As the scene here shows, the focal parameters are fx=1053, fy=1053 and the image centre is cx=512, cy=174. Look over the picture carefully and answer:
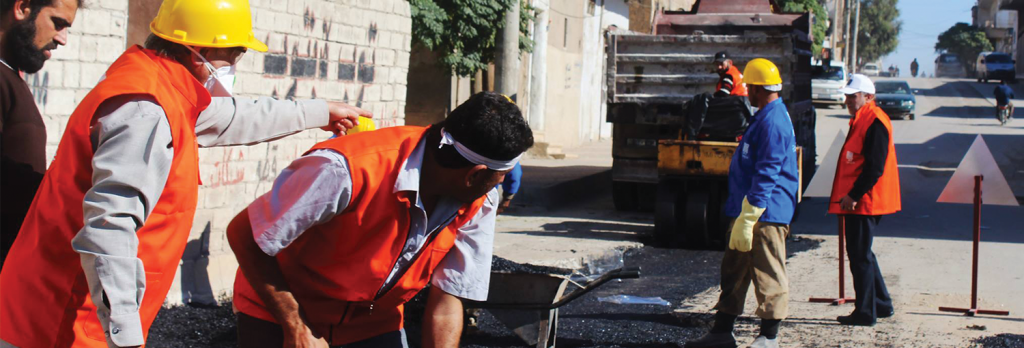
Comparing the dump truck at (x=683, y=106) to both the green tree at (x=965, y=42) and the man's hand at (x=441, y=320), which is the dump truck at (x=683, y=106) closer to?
the man's hand at (x=441, y=320)

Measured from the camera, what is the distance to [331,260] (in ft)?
8.80

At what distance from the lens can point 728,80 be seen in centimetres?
1041

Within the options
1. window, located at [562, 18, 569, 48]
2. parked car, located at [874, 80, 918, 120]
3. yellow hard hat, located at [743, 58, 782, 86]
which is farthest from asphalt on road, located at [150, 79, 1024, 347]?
parked car, located at [874, 80, 918, 120]

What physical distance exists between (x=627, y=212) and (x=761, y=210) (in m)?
6.98

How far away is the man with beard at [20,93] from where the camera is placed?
2.88 meters

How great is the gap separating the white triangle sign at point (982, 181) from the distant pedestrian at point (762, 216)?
191 centimetres

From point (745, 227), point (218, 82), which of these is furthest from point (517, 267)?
point (218, 82)

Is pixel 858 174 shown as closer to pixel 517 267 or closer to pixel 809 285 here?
pixel 809 285

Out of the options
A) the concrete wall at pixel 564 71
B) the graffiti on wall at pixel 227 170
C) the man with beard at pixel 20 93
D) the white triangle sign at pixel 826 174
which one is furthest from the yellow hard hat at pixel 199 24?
the concrete wall at pixel 564 71

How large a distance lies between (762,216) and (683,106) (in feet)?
18.5

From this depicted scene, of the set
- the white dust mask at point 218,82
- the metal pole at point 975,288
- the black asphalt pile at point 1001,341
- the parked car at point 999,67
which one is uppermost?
the parked car at point 999,67

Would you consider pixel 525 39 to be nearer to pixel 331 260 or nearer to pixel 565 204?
pixel 565 204

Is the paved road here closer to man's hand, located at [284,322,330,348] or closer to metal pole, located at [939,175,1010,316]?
metal pole, located at [939,175,1010,316]

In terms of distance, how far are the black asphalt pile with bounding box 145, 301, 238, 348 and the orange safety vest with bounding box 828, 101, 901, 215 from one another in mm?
3731
